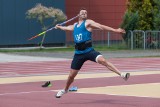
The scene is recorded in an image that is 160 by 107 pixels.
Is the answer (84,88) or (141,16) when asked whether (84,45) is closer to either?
(84,88)

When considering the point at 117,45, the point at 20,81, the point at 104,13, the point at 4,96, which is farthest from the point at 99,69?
the point at 104,13

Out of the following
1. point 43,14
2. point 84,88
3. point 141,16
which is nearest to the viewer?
point 84,88

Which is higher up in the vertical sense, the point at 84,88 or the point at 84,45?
the point at 84,45

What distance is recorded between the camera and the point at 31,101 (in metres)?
12.1

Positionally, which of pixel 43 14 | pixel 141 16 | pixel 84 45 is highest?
pixel 84 45

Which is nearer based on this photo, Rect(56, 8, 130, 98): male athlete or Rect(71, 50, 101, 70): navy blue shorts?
Rect(56, 8, 130, 98): male athlete

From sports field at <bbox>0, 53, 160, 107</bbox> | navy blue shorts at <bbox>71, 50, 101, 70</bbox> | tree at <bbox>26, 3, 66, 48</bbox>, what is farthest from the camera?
tree at <bbox>26, 3, 66, 48</bbox>

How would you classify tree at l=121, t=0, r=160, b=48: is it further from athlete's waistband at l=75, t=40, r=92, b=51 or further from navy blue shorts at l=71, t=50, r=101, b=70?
athlete's waistband at l=75, t=40, r=92, b=51

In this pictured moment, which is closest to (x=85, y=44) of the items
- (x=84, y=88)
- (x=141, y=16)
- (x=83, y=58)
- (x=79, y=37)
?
(x=79, y=37)

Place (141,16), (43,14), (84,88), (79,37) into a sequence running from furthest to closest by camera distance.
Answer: (141,16)
(43,14)
(84,88)
(79,37)

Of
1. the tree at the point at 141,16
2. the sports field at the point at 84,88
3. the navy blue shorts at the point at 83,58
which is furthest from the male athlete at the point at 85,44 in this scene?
the tree at the point at 141,16

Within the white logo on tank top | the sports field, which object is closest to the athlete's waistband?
the white logo on tank top

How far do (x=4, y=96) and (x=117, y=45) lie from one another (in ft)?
86.8

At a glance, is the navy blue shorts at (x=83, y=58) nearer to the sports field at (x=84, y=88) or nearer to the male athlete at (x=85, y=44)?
the male athlete at (x=85, y=44)
